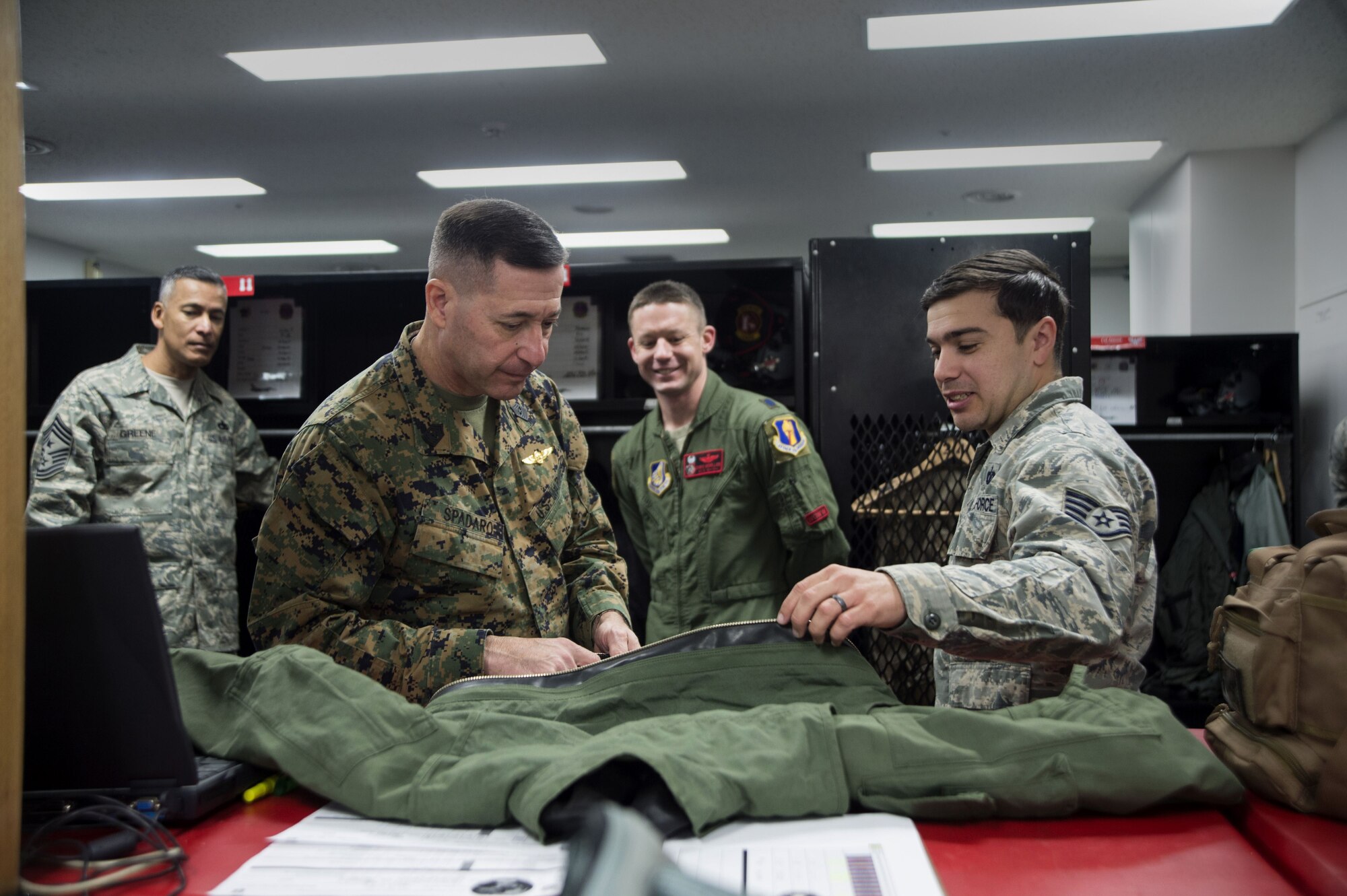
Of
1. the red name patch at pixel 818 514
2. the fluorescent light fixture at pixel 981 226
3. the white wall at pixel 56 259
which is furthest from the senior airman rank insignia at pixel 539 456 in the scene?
the white wall at pixel 56 259

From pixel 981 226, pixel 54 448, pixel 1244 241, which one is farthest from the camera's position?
pixel 981 226

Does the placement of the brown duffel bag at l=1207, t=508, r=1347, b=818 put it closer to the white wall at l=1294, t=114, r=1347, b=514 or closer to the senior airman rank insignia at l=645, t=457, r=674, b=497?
the senior airman rank insignia at l=645, t=457, r=674, b=497

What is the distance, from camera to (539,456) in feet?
6.33

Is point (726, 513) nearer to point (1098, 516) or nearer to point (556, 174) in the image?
point (1098, 516)

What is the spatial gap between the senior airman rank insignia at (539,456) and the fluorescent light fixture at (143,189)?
22.1ft

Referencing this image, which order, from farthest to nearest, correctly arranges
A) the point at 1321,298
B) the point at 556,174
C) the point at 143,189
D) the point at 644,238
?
the point at 644,238 < the point at 143,189 < the point at 556,174 < the point at 1321,298

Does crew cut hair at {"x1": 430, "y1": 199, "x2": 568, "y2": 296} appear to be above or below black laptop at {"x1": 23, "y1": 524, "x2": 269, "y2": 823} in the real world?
above

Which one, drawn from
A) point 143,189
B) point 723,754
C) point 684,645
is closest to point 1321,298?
point 684,645

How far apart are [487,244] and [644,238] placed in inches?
309

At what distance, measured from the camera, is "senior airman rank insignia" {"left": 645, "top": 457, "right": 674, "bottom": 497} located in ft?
10.3

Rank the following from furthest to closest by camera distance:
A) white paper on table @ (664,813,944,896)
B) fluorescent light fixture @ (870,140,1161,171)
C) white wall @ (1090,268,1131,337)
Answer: white wall @ (1090,268,1131,337) < fluorescent light fixture @ (870,140,1161,171) < white paper on table @ (664,813,944,896)

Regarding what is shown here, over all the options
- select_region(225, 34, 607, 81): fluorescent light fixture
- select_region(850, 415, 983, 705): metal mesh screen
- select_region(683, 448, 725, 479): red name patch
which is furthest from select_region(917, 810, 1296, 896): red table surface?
select_region(225, 34, 607, 81): fluorescent light fixture

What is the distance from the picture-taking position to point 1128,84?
5.59m

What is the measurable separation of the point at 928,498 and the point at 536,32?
3.60m
